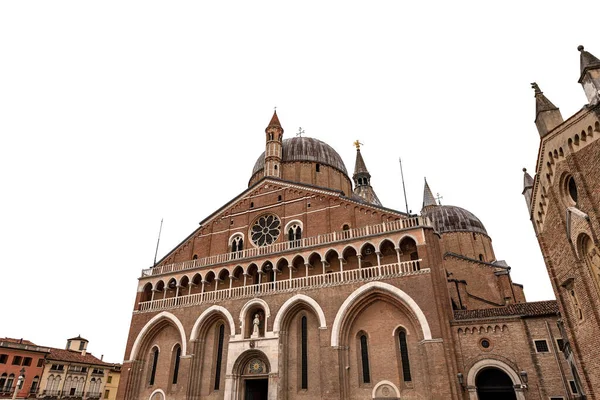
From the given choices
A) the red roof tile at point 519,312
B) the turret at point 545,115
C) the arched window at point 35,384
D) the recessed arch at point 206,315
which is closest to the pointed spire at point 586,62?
the turret at point 545,115

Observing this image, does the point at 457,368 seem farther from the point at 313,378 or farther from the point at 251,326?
the point at 251,326

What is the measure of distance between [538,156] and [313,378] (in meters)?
14.3

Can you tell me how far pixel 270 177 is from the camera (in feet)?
88.3

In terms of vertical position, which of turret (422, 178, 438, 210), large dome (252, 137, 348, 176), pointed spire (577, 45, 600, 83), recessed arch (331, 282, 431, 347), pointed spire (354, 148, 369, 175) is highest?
pointed spire (354, 148, 369, 175)

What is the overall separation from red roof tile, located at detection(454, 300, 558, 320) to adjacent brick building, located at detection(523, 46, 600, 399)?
3802mm

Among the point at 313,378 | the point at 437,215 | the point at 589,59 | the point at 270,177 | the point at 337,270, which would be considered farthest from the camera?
the point at 437,215

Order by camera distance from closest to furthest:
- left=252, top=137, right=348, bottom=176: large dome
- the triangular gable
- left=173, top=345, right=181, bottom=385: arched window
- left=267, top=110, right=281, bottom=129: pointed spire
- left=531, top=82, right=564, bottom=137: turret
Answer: left=531, top=82, right=564, bottom=137: turret, left=173, top=345, right=181, bottom=385: arched window, the triangular gable, left=267, top=110, right=281, bottom=129: pointed spire, left=252, top=137, right=348, bottom=176: large dome

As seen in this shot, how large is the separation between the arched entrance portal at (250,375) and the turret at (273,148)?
43.2ft

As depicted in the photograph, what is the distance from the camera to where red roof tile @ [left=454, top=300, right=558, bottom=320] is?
16.0 meters

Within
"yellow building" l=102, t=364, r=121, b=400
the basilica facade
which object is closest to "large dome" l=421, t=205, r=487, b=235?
the basilica facade

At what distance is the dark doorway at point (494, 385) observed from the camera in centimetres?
1591

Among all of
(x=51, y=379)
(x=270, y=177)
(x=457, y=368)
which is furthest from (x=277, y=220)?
(x=51, y=379)

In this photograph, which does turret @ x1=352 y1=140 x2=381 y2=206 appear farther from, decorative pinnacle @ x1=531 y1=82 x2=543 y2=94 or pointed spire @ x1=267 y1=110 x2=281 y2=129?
decorative pinnacle @ x1=531 y1=82 x2=543 y2=94

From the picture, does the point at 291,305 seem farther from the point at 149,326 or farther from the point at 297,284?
the point at 149,326
